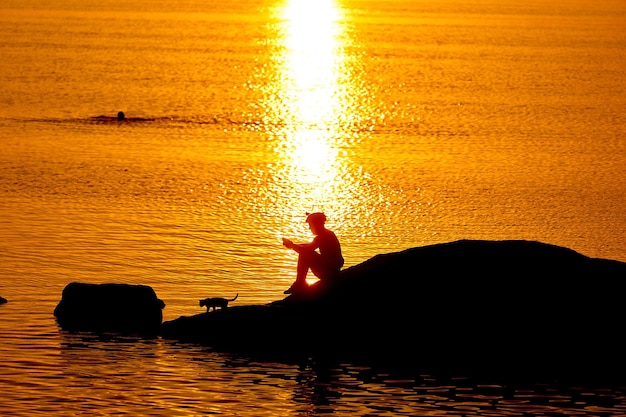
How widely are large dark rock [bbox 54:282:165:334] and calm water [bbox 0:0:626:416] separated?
0.79 m

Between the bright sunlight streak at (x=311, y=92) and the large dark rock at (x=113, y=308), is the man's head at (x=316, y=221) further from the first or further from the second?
the bright sunlight streak at (x=311, y=92)

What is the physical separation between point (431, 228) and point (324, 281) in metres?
16.2

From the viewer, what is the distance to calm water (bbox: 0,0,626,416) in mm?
23328

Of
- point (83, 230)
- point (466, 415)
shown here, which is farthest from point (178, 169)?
point (466, 415)

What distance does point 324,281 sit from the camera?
25.8 m

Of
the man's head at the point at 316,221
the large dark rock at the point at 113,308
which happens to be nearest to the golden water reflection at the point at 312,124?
the large dark rock at the point at 113,308

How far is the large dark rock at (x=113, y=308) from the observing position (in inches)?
1061

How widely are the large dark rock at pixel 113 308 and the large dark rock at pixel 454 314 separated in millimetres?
1756

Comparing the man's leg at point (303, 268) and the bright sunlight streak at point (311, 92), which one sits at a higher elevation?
the bright sunlight streak at point (311, 92)

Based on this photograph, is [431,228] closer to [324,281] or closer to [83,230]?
[83,230]

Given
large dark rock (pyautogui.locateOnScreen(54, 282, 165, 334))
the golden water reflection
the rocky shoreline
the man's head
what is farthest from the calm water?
the man's head

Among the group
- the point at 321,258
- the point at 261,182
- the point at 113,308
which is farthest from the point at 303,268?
the point at 261,182

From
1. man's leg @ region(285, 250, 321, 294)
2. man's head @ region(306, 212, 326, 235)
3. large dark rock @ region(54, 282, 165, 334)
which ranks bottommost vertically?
large dark rock @ region(54, 282, 165, 334)

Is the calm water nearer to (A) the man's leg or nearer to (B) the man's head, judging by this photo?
(A) the man's leg
